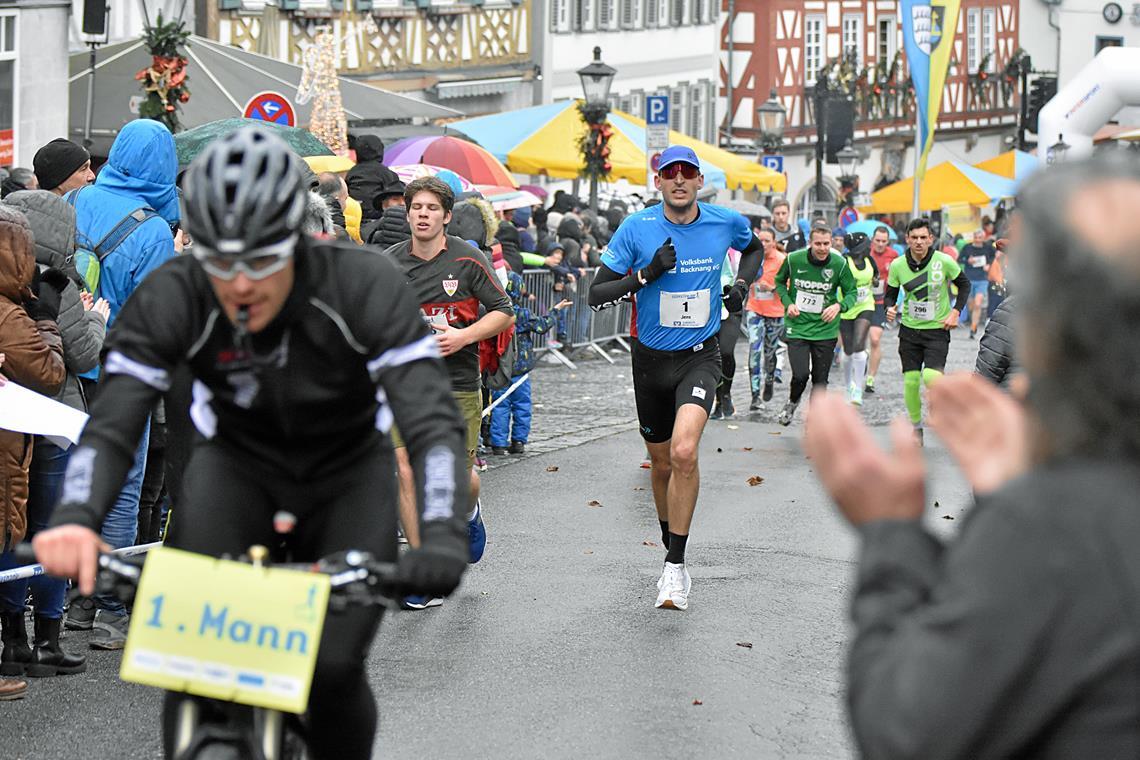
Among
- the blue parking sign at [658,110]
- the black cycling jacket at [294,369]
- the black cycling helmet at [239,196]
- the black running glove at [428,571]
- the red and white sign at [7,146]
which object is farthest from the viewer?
the blue parking sign at [658,110]

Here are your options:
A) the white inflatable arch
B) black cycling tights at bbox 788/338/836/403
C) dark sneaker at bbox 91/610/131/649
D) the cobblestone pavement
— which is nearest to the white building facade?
the white inflatable arch

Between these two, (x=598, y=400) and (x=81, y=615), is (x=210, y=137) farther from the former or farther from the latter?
(x=598, y=400)

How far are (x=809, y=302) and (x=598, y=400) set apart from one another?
2.52 meters

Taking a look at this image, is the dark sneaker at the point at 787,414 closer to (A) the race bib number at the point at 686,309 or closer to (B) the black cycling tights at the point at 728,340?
(B) the black cycling tights at the point at 728,340

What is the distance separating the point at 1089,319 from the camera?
2.30m

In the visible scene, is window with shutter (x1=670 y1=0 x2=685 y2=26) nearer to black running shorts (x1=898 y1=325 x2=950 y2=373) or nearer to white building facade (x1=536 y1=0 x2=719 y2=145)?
white building facade (x1=536 y1=0 x2=719 y2=145)

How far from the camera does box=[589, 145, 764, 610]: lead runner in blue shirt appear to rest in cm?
929

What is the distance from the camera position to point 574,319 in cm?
2300

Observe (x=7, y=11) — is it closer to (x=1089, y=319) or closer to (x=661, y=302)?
(x=661, y=302)

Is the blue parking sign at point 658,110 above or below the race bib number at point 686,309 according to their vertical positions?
above

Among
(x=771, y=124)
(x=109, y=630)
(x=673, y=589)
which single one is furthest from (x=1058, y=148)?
(x=109, y=630)

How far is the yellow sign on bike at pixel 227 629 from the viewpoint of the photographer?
3.70 meters

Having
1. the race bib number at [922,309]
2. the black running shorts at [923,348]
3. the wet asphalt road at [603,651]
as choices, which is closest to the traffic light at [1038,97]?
the black running shorts at [923,348]

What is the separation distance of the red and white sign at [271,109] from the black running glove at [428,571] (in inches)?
515
